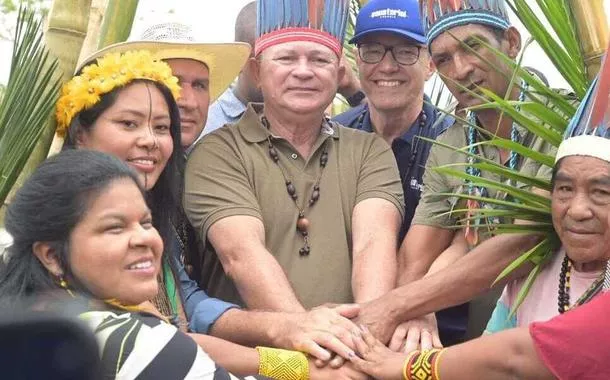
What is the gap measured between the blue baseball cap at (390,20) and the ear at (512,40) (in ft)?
1.29

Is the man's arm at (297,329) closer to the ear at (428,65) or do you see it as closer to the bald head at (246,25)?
the ear at (428,65)

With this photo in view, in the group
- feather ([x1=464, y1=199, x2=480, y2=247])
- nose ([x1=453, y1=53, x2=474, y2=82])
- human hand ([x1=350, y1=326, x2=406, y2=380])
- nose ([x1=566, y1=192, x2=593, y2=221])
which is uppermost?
nose ([x1=453, y1=53, x2=474, y2=82])

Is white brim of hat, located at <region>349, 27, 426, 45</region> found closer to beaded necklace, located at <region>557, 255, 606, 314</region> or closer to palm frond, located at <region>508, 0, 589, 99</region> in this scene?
palm frond, located at <region>508, 0, 589, 99</region>

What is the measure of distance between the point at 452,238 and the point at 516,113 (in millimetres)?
774

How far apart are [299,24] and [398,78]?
64 cm

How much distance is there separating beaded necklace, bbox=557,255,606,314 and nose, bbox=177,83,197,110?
5.29 feet

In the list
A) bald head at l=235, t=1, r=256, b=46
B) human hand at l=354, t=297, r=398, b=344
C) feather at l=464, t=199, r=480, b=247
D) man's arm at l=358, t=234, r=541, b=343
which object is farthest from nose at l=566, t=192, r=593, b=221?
bald head at l=235, t=1, r=256, b=46

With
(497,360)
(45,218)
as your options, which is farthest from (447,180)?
(45,218)

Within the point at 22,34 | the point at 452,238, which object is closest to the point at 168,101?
the point at 22,34

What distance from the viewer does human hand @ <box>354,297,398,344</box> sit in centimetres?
306

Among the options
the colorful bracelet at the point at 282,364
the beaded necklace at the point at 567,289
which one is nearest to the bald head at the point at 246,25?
the colorful bracelet at the point at 282,364

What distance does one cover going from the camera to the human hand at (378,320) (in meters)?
3.06

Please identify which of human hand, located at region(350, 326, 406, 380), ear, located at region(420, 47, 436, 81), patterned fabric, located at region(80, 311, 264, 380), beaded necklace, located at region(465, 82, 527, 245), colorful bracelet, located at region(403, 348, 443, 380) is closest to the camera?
patterned fabric, located at region(80, 311, 264, 380)

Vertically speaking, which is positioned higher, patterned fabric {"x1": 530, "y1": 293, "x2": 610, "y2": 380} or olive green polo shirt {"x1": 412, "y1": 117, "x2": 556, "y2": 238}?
olive green polo shirt {"x1": 412, "y1": 117, "x2": 556, "y2": 238}
